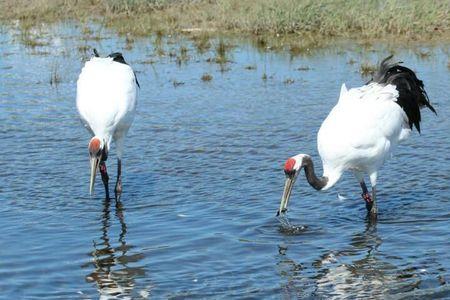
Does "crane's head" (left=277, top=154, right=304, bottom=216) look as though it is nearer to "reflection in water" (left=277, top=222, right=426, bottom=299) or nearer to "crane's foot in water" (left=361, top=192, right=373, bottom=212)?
"reflection in water" (left=277, top=222, right=426, bottom=299)

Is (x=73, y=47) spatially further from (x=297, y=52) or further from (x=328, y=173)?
(x=328, y=173)

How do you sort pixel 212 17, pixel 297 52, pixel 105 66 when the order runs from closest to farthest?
pixel 105 66 → pixel 297 52 → pixel 212 17

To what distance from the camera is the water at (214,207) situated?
664 cm

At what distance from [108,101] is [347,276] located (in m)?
3.50

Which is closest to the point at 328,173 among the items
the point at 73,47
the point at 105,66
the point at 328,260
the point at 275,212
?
the point at 275,212

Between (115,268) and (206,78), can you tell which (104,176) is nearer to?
(115,268)

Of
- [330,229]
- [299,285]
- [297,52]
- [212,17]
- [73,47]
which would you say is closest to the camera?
[299,285]

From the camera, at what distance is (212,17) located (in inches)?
744

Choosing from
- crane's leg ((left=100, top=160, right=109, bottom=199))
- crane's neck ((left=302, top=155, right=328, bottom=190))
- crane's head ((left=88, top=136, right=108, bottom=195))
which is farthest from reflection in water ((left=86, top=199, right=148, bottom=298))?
crane's neck ((left=302, top=155, right=328, bottom=190))

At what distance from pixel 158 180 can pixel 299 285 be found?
10.2 ft

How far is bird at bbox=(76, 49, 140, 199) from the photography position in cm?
898

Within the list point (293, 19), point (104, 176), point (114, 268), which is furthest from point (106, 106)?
point (293, 19)

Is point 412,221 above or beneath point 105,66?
beneath

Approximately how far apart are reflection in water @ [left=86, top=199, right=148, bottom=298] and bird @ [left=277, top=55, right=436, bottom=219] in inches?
53.4
